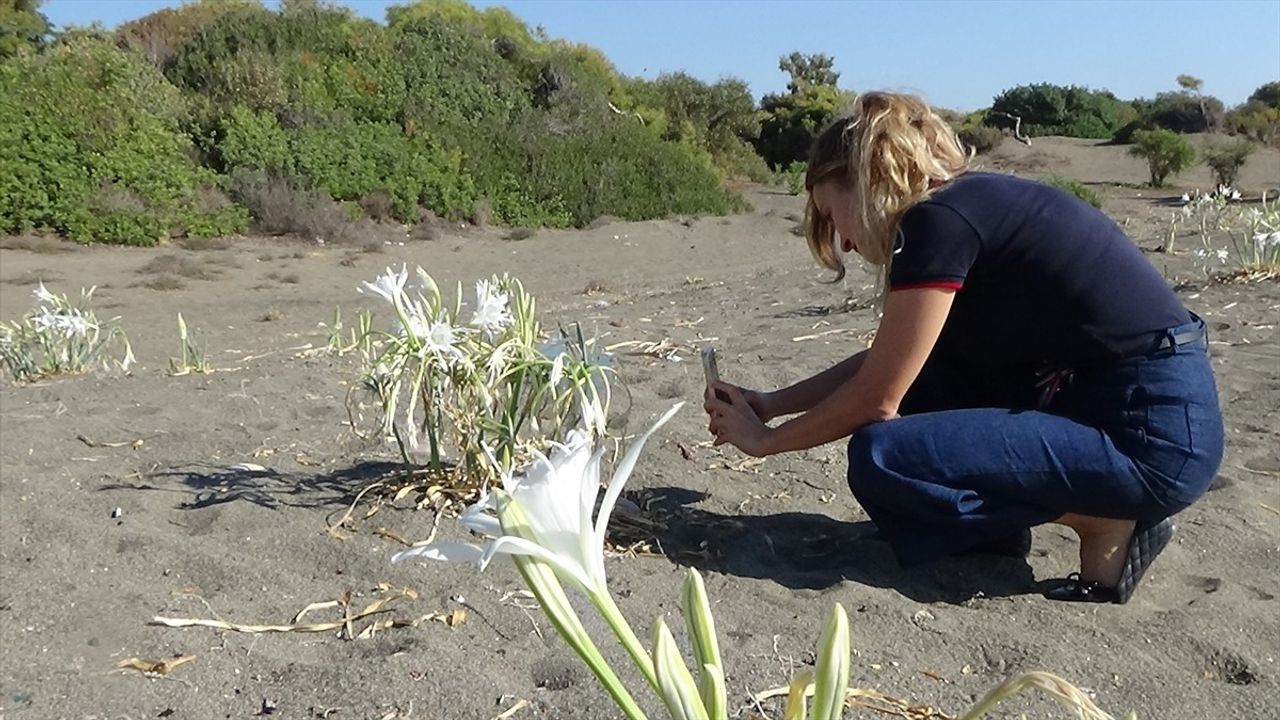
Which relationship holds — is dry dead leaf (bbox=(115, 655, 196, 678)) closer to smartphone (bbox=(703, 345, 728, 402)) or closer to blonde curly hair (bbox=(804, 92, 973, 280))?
smartphone (bbox=(703, 345, 728, 402))

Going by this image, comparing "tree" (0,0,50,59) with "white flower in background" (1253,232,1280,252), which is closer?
"white flower in background" (1253,232,1280,252)

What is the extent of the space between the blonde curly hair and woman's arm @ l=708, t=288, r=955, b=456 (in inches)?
5.2

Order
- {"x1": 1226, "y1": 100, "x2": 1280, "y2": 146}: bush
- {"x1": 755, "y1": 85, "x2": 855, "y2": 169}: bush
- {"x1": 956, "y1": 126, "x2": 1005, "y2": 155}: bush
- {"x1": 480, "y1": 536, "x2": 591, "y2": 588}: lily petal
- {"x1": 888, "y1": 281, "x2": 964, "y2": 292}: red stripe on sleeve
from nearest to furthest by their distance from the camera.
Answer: {"x1": 480, "y1": 536, "x2": 591, "y2": 588}: lily petal
{"x1": 888, "y1": 281, "x2": 964, "y2": 292}: red stripe on sleeve
{"x1": 956, "y1": 126, "x2": 1005, "y2": 155}: bush
{"x1": 755, "y1": 85, "x2": 855, "y2": 169}: bush
{"x1": 1226, "y1": 100, "x2": 1280, "y2": 146}: bush

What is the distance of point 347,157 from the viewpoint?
12.6 meters

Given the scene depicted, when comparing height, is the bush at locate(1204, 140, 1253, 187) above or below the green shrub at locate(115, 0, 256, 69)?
below

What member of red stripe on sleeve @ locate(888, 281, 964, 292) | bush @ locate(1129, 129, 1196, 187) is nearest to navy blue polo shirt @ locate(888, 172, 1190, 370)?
red stripe on sleeve @ locate(888, 281, 964, 292)

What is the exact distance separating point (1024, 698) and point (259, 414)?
236cm

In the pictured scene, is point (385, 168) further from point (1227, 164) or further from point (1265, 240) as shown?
point (1227, 164)

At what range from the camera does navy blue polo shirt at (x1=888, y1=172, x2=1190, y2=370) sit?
6.38 ft

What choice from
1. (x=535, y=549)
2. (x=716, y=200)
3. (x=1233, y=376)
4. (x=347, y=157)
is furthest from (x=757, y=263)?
(x=535, y=549)

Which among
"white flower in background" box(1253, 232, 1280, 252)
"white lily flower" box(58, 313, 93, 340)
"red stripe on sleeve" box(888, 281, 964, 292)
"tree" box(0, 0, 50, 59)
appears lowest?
"white lily flower" box(58, 313, 93, 340)

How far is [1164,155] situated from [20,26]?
15840 millimetres

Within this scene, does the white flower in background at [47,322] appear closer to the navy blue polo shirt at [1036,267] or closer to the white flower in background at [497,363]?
the white flower in background at [497,363]

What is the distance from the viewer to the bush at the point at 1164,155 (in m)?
15.9
